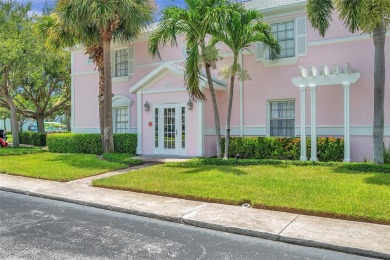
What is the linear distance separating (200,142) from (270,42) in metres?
4.92

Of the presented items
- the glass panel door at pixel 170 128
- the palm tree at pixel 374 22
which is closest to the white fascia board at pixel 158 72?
the glass panel door at pixel 170 128

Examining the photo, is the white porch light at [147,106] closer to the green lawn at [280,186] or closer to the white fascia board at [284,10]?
the green lawn at [280,186]

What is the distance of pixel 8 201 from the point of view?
844cm

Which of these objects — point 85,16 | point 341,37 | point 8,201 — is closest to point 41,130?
point 85,16

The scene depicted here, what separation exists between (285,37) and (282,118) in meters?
3.41

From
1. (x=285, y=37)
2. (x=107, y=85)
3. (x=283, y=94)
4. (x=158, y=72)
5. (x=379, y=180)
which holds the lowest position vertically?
(x=379, y=180)

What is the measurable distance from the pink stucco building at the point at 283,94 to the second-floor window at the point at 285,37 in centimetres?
4

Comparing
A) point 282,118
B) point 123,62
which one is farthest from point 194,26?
point 123,62

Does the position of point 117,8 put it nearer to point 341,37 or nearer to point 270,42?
point 270,42

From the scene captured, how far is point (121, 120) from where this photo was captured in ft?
63.0

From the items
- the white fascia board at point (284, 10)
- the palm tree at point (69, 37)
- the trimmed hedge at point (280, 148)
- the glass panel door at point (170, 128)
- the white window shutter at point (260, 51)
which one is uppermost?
the white fascia board at point (284, 10)

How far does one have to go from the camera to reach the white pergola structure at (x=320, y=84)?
12031 mm

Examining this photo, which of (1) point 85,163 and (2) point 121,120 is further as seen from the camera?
(2) point 121,120

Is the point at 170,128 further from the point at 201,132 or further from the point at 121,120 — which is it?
the point at 121,120
